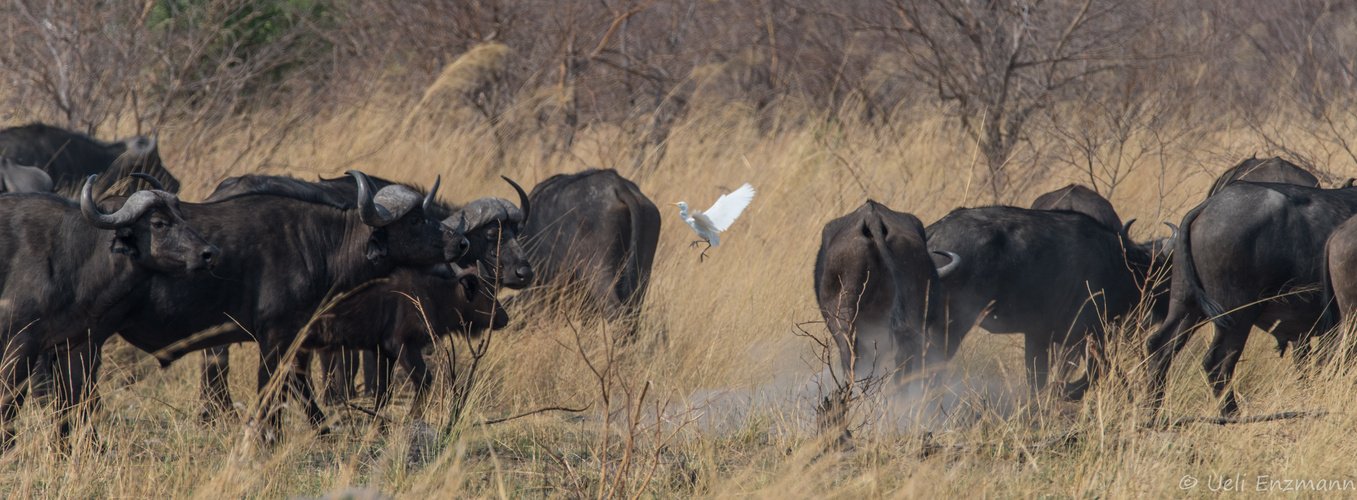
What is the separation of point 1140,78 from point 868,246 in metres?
8.98

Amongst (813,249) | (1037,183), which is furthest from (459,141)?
(1037,183)

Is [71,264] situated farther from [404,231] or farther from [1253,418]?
[1253,418]

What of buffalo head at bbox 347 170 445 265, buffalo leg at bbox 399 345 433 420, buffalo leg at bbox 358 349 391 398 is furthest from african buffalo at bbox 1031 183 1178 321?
buffalo leg at bbox 358 349 391 398

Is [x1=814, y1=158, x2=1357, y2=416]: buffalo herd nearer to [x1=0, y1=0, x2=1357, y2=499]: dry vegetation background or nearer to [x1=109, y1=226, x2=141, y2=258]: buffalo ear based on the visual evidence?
[x1=0, y1=0, x2=1357, y2=499]: dry vegetation background

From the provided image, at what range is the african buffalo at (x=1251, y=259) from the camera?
5070mm

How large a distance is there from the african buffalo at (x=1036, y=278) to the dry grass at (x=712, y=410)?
28 centimetres

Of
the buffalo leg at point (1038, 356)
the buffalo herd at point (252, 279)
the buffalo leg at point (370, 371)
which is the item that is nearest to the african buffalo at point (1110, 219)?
the buffalo leg at point (1038, 356)

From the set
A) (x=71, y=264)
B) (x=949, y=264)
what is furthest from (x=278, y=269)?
(x=949, y=264)

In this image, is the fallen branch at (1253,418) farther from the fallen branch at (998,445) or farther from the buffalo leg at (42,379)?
the buffalo leg at (42,379)

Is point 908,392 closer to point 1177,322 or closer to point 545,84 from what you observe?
point 1177,322

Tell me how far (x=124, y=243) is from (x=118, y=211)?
0.12 meters

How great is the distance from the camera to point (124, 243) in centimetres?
412

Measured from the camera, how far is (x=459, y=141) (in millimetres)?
9492

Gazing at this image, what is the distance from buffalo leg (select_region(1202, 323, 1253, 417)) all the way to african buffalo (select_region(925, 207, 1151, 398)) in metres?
0.44
